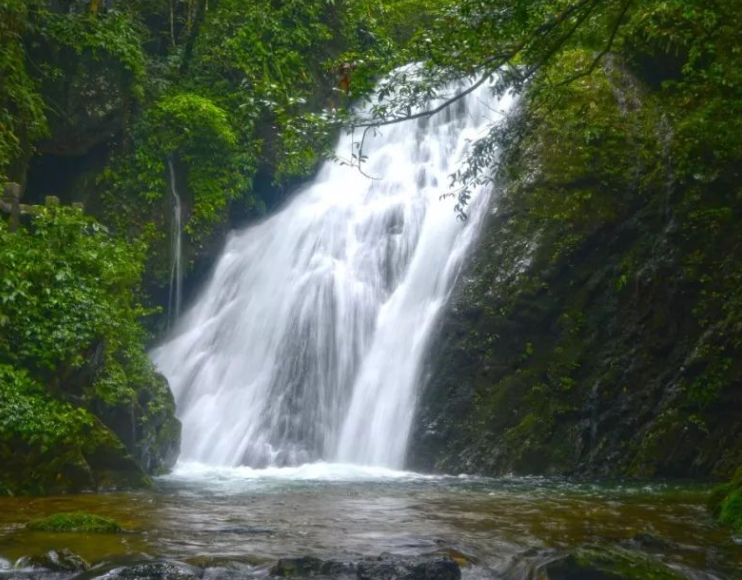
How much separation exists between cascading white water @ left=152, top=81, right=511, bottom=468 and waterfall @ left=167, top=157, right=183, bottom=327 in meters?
0.32

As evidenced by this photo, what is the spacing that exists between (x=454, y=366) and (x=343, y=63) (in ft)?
19.3

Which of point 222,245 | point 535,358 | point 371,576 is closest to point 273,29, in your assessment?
point 222,245

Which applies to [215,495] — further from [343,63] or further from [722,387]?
[722,387]

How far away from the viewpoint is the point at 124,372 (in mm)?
12188

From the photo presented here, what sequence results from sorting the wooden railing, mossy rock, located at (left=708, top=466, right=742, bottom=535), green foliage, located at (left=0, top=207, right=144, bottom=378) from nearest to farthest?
mossy rock, located at (left=708, top=466, right=742, bottom=535), green foliage, located at (left=0, top=207, right=144, bottom=378), the wooden railing

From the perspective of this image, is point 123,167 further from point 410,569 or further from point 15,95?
point 410,569

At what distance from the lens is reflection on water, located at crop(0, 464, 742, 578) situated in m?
5.93

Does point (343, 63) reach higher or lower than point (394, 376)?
higher

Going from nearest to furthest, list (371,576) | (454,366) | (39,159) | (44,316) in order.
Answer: (371,576), (44,316), (454,366), (39,159)

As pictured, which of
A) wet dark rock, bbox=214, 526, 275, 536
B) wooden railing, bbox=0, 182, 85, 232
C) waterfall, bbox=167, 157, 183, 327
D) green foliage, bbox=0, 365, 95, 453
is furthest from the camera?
waterfall, bbox=167, 157, 183, 327

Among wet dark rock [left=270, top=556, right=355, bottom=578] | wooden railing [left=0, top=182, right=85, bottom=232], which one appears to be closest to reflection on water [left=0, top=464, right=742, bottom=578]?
wet dark rock [left=270, top=556, right=355, bottom=578]

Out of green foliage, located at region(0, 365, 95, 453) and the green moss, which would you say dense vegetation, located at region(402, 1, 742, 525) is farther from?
the green moss

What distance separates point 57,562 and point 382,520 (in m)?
3.00

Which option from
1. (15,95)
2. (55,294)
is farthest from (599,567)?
(15,95)
